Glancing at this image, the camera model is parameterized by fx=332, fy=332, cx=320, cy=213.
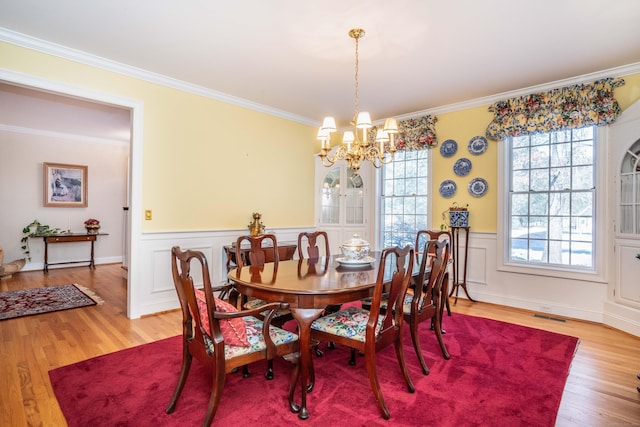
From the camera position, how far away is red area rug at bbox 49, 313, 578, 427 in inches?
75.3

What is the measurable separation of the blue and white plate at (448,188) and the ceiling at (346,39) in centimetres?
122

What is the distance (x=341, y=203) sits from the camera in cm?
555

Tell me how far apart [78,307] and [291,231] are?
289cm

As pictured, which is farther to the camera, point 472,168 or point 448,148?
point 448,148

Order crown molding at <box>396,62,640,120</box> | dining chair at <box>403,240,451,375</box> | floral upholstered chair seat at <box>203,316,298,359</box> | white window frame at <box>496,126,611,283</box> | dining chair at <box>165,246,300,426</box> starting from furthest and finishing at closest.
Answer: white window frame at <box>496,126,611,283</box> < crown molding at <box>396,62,640,120</box> < dining chair at <box>403,240,451,375</box> < floral upholstered chair seat at <box>203,316,298,359</box> < dining chair at <box>165,246,300,426</box>

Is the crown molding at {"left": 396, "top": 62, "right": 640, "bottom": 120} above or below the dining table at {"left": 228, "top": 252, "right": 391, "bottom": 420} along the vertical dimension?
above

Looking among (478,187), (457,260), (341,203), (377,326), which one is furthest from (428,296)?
(341,203)

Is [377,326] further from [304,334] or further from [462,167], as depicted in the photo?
[462,167]

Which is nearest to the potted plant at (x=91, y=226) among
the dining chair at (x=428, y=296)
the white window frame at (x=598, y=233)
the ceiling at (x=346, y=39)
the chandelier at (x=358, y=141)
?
the ceiling at (x=346, y=39)

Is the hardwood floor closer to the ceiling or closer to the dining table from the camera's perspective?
the dining table

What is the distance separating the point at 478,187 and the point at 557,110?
3.93 feet

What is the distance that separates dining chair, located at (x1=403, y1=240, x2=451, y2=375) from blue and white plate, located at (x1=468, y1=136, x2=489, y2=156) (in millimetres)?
2265

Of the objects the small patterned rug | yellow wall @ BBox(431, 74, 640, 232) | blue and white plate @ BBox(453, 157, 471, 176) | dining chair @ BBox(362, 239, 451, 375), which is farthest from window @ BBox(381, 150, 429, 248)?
the small patterned rug

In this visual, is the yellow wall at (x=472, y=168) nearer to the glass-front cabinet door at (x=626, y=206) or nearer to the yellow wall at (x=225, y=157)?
the yellow wall at (x=225, y=157)
